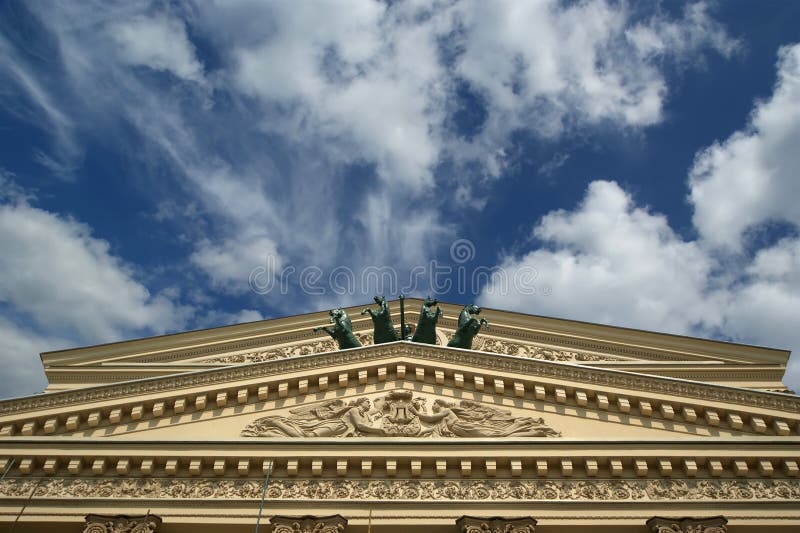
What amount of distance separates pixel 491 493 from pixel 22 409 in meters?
9.34

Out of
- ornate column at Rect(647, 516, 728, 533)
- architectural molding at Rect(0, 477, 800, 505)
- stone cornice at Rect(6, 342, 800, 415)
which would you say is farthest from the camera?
stone cornice at Rect(6, 342, 800, 415)

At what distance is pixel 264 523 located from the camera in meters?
11.2

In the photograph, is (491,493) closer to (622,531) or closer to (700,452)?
(622,531)

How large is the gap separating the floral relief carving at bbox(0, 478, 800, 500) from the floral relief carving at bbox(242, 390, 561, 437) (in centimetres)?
92

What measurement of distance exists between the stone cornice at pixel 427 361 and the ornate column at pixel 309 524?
310cm

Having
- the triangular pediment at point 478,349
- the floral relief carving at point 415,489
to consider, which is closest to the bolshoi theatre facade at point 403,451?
the floral relief carving at point 415,489

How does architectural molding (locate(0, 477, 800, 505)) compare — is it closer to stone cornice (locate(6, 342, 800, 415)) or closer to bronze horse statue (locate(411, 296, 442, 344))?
stone cornice (locate(6, 342, 800, 415))

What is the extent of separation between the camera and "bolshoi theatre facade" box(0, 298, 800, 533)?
11.2 m

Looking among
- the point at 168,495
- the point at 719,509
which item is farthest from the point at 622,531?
the point at 168,495

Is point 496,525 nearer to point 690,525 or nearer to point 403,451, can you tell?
point 403,451

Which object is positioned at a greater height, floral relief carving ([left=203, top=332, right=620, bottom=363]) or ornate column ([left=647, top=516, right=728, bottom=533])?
floral relief carving ([left=203, top=332, right=620, bottom=363])

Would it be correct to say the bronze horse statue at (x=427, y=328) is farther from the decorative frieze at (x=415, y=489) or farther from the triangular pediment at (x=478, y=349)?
the triangular pediment at (x=478, y=349)

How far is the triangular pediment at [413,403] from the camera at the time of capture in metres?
12.2

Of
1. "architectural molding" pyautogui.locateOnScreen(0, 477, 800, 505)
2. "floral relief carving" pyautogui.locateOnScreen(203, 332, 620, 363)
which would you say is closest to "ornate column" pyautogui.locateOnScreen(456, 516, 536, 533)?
"architectural molding" pyautogui.locateOnScreen(0, 477, 800, 505)
